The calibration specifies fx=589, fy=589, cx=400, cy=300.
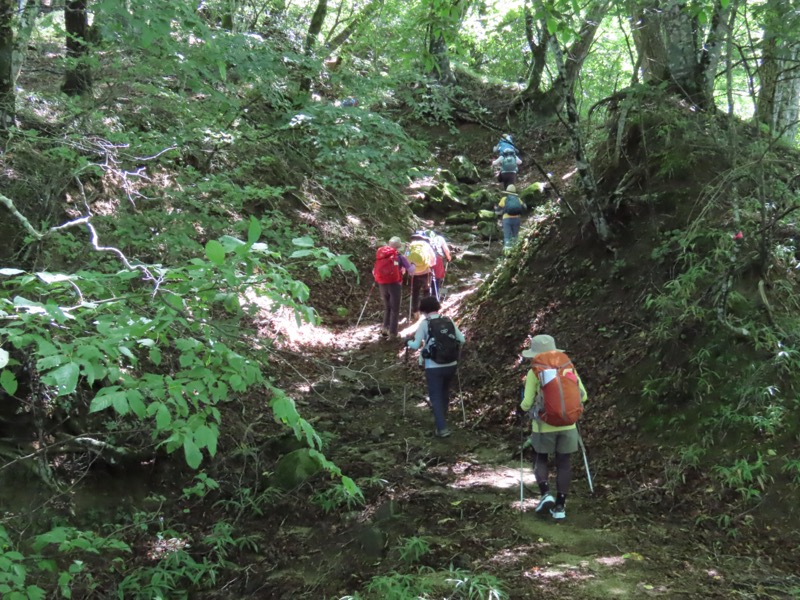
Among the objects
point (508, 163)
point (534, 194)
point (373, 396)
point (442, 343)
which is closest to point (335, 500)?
point (442, 343)

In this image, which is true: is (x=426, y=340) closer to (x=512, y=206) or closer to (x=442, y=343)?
(x=442, y=343)

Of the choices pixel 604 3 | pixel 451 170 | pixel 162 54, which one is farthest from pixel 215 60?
pixel 451 170

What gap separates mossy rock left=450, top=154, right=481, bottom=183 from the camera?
19.0 meters

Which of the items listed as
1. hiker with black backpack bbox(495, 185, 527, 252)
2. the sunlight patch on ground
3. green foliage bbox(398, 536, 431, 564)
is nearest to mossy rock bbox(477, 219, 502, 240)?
hiker with black backpack bbox(495, 185, 527, 252)

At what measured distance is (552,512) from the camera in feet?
17.2

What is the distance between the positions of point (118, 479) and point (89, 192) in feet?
15.8

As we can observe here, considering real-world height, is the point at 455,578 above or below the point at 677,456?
below

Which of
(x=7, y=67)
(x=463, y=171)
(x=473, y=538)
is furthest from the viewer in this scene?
(x=463, y=171)

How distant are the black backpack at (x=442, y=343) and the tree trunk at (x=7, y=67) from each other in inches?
215

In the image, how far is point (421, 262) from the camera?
424 inches

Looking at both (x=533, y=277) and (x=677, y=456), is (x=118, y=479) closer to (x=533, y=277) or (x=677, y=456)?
(x=677, y=456)

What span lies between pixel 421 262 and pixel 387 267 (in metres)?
0.73

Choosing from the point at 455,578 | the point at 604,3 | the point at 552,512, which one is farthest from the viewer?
the point at 604,3

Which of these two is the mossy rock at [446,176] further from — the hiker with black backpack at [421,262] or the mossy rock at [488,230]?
the hiker with black backpack at [421,262]
